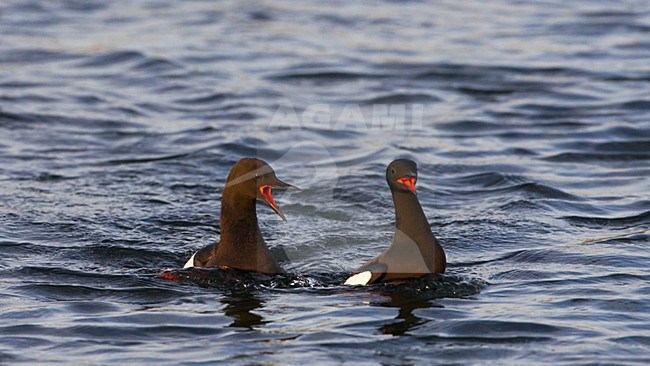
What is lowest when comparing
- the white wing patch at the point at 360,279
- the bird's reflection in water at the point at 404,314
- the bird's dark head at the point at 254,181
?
the bird's reflection in water at the point at 404,314

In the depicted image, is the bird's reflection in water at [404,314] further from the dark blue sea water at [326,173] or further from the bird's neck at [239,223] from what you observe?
the bird's neck at [239,223]

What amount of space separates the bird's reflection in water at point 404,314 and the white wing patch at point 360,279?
0.25 m

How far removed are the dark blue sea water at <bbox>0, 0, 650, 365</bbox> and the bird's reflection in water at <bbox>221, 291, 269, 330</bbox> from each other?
0.02 metres

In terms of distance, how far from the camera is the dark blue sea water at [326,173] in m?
7.81

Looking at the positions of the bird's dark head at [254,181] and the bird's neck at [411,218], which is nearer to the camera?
the bird's neck at [411,218]

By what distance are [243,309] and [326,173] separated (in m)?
5.20

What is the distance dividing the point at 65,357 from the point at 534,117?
33.7 feet

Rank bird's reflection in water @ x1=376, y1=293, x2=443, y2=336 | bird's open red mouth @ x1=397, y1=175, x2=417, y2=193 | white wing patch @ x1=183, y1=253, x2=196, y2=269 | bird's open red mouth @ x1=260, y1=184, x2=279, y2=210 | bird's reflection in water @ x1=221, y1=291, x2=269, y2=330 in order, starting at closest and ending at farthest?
bird's reflection in water @ x1=376, y1=293, x2=443, y2=336 < bird's reflection in water @ x1=221, y1=291, x2=269, y2=330 < bird's open red mouth @ x1=397, y1=175, x2=417, y2=193 < bird's open red mouth @ x1=260, y1=184, x2=279, y2=210 < white wing patch @ x1=183, y1=253, x2=196, y2=269

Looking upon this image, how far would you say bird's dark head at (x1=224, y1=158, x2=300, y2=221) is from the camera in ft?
28.8

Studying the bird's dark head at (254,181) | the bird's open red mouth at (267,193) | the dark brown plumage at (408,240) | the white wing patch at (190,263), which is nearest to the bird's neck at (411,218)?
the dark brown plumage at (408,240)

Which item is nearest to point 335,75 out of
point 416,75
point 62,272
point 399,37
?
point 416,75

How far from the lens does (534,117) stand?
16344 mm

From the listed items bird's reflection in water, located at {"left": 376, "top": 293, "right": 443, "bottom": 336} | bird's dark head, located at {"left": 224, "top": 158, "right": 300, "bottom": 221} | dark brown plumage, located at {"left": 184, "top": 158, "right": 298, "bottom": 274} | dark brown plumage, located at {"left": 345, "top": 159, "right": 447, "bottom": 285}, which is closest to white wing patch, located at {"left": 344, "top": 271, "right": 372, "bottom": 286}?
dark brown plumage, located at {"left": 345, "top": 159, "right": 447, "bottom": 285}

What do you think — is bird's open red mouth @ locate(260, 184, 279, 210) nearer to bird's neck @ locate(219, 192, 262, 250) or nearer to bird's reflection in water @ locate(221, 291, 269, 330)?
bird's neck @ locate(219, 192, 262, 250)
